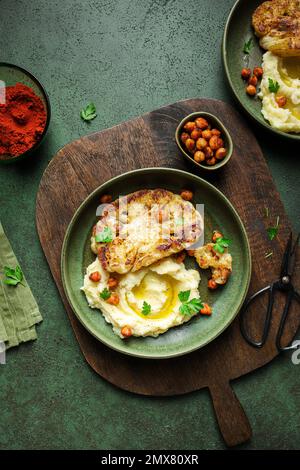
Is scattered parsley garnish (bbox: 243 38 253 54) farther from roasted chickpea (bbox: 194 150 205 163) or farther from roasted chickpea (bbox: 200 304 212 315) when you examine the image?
roasted chickpea (bbox: 200 304 212 315)

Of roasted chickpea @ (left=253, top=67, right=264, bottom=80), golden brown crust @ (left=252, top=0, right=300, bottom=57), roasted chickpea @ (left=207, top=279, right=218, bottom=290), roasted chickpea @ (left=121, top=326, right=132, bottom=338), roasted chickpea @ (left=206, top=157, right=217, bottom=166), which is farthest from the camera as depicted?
roasted chickpea @ (left=253, top=67, right=264, bottom=80)

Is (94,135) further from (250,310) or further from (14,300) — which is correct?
(250,310)

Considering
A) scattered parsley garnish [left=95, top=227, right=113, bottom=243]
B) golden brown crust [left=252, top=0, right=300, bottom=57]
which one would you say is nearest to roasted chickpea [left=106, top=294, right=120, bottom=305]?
scattered parsley garnish [left=95, top=227, right=113, bottom=243]

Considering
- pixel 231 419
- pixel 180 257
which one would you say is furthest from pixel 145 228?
pixel 231 419

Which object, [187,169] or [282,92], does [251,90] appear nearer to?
[282,92]

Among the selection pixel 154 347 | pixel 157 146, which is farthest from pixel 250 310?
pixel 157 146
